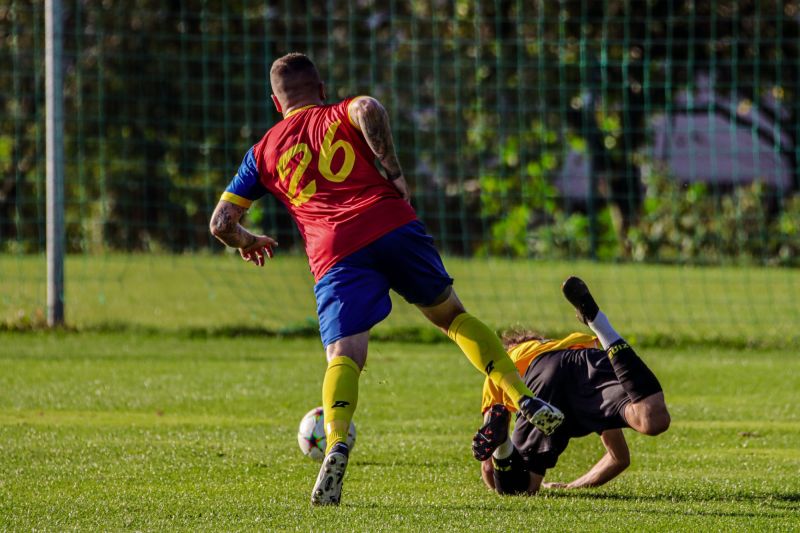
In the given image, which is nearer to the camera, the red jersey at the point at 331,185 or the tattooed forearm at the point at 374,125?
the tattooed forearm at the point at 374,125

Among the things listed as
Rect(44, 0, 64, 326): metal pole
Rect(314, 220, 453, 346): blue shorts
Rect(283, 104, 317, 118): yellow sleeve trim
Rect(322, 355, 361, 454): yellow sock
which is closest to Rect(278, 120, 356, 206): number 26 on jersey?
Rect(283, 104, 317, 118): yellow sleeve trim

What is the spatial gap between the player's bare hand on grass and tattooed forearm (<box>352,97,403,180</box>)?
0.78 m

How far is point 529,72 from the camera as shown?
19.1m

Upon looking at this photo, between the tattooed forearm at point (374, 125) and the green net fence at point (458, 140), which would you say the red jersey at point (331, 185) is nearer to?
the tattooed forearm at point (374, 125)

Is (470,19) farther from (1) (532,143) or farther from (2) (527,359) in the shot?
(2) (527,359)

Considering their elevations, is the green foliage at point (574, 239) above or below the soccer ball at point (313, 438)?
below

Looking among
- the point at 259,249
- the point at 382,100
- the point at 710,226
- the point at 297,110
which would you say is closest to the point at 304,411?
the point at 259,249

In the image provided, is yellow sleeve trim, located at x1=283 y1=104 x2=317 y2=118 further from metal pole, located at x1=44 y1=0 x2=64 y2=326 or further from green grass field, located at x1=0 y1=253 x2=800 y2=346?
metal pole, located at x1=44 y1=0 x2=64 y2=326

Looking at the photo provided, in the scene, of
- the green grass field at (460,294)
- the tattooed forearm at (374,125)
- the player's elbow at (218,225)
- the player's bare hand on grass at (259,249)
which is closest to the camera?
the tattooed forearm at (374,125)

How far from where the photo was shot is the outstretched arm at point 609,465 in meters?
5.98

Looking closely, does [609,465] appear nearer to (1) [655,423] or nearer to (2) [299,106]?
(1) [655,423]

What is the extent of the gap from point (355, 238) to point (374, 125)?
0.47 m

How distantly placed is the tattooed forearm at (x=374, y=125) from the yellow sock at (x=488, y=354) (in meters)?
0.80

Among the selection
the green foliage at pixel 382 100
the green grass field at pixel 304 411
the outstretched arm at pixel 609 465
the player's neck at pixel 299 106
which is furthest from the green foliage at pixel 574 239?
the player's neck at pixel 299 106
